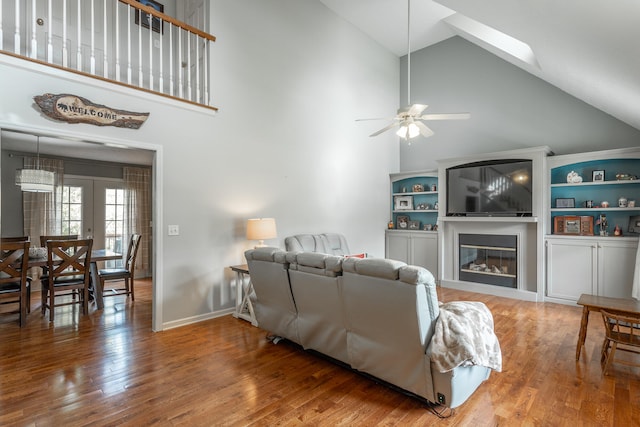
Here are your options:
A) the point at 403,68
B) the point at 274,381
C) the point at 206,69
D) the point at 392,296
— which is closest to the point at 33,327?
the point at 274,381

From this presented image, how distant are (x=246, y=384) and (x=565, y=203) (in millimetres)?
5075

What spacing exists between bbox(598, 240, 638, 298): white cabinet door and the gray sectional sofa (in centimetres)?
328

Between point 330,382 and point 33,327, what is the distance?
11.7 feet

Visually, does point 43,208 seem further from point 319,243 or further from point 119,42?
point 319,243

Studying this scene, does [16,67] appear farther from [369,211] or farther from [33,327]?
[369,211]

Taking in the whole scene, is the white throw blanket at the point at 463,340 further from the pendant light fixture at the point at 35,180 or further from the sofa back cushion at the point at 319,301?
the pendant light fixture at the point at 35,180

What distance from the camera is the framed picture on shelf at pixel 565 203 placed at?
4824 mm

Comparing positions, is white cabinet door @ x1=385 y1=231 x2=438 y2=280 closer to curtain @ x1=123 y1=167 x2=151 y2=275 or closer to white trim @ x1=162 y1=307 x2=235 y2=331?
white trim @ x1=162 y1=307 x2=235 y2=331

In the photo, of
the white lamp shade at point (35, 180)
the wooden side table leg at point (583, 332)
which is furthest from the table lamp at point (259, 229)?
the wooden side table leg at point (583, 332)

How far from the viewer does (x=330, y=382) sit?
8.29 feet

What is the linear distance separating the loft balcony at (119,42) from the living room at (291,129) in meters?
0.21

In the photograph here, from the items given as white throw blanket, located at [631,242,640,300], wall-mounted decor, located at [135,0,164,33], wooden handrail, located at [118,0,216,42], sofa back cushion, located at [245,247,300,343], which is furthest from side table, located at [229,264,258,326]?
white throw blanket, located at [631,242,640,300]

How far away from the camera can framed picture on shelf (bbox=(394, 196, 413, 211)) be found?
6.68m


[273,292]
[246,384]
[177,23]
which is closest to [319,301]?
[273,292]
